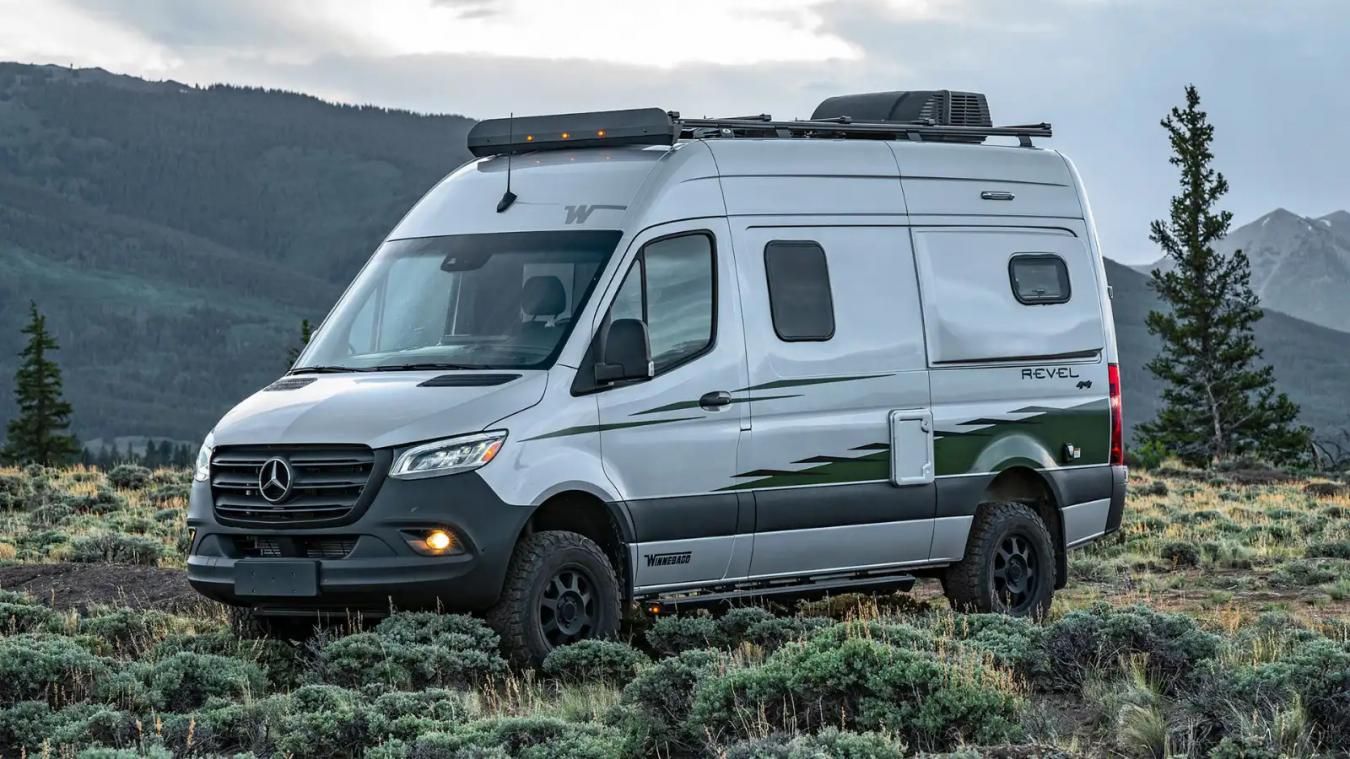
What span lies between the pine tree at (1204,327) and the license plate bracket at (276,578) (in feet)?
174

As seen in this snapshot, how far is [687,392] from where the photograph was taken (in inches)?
396

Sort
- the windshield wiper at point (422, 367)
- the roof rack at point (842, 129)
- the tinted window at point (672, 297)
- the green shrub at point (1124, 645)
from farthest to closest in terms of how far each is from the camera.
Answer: the roof rack at point (842, 129) < the tinted window at point (672, 297) < the windshield wiper at point (422, 367) < the green shrub at point (1124, 645)

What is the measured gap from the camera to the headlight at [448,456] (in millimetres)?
9047

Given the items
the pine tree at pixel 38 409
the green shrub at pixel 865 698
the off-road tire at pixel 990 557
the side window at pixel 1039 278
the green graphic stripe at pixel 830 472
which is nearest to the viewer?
the green shrub at pixel 865 698

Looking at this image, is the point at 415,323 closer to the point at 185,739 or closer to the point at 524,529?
the point at 524,529

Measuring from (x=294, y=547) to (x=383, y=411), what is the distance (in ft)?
2.83

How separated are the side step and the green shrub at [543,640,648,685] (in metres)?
1.06

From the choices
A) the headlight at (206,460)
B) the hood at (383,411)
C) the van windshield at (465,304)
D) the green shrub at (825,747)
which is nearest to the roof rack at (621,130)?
the van windshield at (465,304)

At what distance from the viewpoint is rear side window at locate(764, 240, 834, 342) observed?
420 inches

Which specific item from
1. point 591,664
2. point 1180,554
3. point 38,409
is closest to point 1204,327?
point 38,409

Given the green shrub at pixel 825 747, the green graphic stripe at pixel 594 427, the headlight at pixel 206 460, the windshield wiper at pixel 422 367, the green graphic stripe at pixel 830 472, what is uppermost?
the windshield wiper at pixel 422 367

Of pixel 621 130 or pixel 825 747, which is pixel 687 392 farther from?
pixel 825 747

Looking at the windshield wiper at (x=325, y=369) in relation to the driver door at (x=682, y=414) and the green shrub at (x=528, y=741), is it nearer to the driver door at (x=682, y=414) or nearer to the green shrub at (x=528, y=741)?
the driver door at (x=682, y=414)

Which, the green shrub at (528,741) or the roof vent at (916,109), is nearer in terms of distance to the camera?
the green shrub at (528,741)
